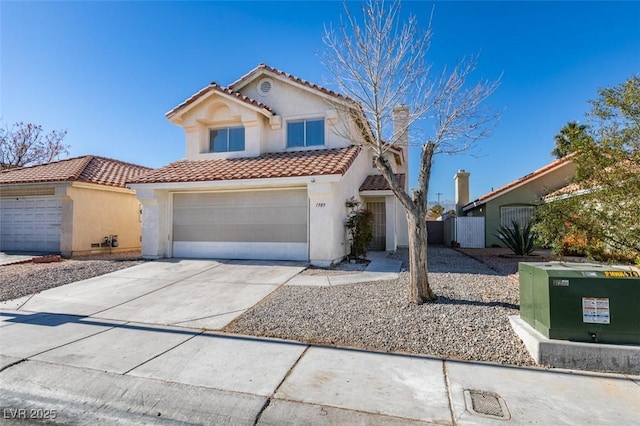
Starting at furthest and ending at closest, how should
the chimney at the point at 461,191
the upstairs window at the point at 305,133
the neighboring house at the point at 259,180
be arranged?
the chimney at the point at 461,191
the upstairs window at the point at 305,133
the neighboring house at the point at 259,180

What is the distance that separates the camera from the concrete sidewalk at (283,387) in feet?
10.9

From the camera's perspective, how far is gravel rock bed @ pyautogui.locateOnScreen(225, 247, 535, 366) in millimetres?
4824

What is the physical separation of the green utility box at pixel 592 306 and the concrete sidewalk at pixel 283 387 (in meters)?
0.51

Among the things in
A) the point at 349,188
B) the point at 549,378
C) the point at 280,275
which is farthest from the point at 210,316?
the point at 349,188

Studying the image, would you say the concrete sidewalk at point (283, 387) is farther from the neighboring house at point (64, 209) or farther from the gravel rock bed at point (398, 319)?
the neighboring house at point (64, 209)

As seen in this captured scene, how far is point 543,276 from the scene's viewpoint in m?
4.57

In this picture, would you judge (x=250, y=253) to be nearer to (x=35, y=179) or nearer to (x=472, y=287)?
(x=472, y=287)

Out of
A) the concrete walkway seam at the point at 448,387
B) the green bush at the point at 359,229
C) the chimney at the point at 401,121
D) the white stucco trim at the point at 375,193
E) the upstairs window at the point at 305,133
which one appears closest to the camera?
the concrete walkway seam at the point at 448,387

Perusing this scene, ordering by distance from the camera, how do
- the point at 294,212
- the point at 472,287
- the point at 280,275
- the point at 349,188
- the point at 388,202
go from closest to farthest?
the point at 472,287 < the point at 280,275 < the point at 294,212 < the point at 349,188 < the point at 388,202

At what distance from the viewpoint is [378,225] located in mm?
16719

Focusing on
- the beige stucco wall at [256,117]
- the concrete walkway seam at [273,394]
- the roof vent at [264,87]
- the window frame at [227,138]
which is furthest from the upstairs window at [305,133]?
the concrete walkway seam at [273,394]

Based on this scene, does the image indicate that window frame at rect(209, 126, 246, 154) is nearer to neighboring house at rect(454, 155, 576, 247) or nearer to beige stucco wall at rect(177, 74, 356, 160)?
beige stucco wall at rect(177, 74, 356, 160)

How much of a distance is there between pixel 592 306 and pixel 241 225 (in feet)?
34.1

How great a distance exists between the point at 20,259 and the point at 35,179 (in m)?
3.88
